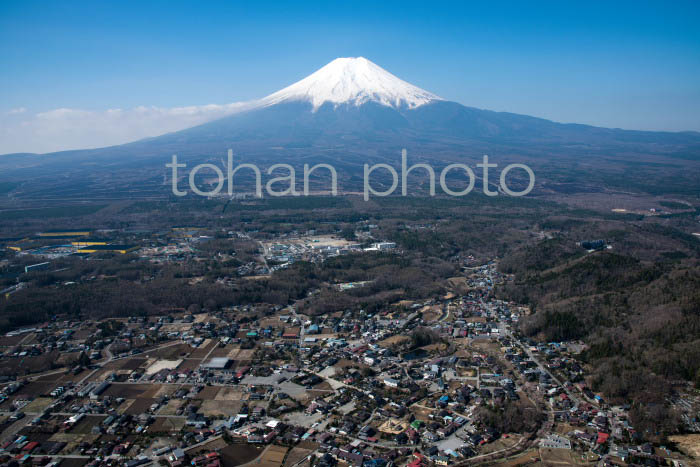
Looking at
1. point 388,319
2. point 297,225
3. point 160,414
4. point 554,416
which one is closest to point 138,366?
point 160,414

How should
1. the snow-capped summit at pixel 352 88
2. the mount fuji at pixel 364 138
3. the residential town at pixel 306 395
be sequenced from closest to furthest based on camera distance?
the residential town at pixel 306 395 → the mount fuji at pixel 364 138 → the snow-capped summit at pixel 352 88

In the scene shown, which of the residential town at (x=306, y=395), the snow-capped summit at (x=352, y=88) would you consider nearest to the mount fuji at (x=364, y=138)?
the snow-capped summit at (x=352, y=88)

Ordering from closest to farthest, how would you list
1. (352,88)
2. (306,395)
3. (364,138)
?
(306,395), (364,138), (352,88)

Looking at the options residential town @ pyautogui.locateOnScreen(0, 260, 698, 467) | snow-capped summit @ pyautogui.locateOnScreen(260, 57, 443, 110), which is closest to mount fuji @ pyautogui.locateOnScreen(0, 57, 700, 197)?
snow-capped summit @ pyautogui.locateOnScreen(260, 57, 443, 110)

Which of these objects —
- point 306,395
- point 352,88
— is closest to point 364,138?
point 352,88

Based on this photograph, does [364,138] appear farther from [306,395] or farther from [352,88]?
[306,395]

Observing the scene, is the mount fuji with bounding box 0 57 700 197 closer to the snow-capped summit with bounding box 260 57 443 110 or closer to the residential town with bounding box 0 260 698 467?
the snow-capped summit with bounding box 260 57 443 110

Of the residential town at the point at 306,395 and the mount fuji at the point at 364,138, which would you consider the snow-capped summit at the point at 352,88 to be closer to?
the mount fuji at the point at 364,138

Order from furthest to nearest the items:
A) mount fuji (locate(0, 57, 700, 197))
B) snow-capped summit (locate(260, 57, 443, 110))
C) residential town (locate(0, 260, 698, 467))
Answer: snow-capped summit (locate(260, 57, 443, 110)) < mount fuji (locate(0, 57, 700, 197)) < residential town (locate(0, 260, 698, 467))
